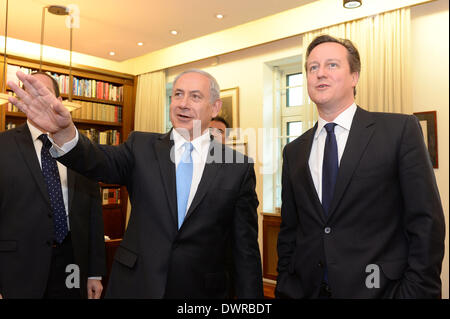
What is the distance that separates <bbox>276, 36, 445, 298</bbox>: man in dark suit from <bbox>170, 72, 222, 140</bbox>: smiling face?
0.50 metres

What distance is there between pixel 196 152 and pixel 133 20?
12.8 feet

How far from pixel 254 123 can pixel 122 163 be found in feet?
14.2

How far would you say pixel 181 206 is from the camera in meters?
1.66

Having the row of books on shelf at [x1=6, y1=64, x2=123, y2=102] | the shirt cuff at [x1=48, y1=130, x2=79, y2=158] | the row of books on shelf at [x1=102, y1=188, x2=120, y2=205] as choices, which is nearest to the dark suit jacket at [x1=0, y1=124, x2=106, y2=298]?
the shirt cuff at [x1=48, y1=130, x2=79, y2=158]

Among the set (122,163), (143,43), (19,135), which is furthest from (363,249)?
(143,43)

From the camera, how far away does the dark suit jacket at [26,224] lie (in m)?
1.98

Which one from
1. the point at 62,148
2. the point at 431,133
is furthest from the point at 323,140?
the point at 431,133

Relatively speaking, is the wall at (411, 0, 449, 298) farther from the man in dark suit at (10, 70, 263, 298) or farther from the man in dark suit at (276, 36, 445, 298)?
the man in dark suit at (10, 70, 263, 298)

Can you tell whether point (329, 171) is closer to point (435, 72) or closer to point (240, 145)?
point (435, 72)

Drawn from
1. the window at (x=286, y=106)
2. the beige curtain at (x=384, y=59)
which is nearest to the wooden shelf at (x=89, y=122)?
the window at (x=286, y=106)

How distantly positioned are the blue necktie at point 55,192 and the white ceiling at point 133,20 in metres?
2.97

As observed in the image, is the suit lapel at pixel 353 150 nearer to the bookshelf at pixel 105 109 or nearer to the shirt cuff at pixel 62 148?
the shirt cuff at pixel 62 148

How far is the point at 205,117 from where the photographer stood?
1893 mm

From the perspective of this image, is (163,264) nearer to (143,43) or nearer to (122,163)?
(122,163)
